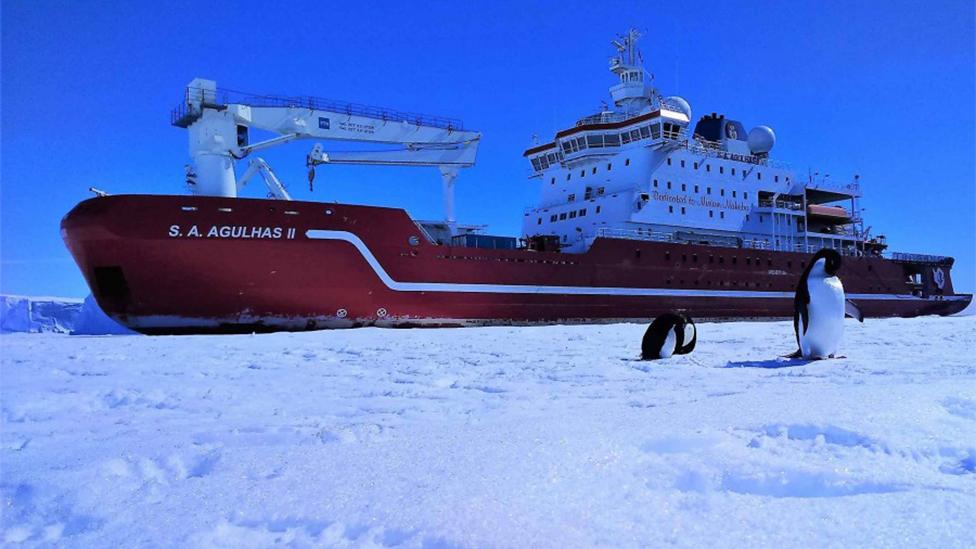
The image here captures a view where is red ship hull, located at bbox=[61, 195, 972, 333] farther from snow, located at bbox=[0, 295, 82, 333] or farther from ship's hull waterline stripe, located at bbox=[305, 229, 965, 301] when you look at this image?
snow, located at bbox=[0, 295, 82, 333]

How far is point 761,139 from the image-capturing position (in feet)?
75.2

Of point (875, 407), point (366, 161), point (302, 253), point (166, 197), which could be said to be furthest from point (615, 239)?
point (875, 407)

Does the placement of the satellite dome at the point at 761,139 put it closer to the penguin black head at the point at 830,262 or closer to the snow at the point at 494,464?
the penguin black head at the point at 830,262

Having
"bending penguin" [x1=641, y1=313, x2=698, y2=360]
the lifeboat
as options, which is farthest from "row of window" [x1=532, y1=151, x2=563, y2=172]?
"bending penguin" [x1=641, y1=313, x2=698, y2=360]

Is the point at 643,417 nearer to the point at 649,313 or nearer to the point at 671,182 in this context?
the point at 649,313

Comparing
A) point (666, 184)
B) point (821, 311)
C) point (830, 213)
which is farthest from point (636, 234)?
point (821, 311)

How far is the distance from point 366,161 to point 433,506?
14554mm

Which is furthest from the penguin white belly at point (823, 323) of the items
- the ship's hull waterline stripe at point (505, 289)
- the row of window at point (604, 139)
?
the row of window at point (604, 139)

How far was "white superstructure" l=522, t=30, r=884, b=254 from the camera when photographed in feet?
61.5

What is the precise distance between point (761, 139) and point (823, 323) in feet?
60.8

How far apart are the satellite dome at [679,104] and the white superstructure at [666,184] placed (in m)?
0.04

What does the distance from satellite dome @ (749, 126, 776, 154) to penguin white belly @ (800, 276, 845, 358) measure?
1815 centimetres

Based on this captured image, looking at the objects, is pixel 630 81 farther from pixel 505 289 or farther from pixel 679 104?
pixel 505 289

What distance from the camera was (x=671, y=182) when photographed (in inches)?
754
